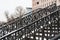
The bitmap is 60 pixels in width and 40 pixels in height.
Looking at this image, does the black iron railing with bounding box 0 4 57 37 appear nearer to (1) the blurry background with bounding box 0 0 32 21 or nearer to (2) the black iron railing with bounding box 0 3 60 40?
(2) the black iron railing with bounding box 0 3 60 40

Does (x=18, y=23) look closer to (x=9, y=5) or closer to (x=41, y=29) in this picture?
(x=41, y=29)

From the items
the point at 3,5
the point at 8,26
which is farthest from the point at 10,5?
the point at 8,26

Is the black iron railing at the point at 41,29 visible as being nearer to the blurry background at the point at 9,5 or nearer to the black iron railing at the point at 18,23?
the black iron railing at the point at 18,23

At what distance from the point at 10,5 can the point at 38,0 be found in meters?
3.65

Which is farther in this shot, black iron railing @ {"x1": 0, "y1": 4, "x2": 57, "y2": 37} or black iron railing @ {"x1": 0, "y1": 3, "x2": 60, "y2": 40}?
black iron railing @ {"x1": 0, "y1": 4, "x2": 57, "y2": 37}

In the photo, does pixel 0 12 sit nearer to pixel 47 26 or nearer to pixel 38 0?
pixel 38 0

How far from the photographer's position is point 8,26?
18.0 feet

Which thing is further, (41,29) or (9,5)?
(9,5)

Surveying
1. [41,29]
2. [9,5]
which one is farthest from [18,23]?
[9,5]

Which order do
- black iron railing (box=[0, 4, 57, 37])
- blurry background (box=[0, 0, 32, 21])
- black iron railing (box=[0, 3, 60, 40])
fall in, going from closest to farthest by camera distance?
1. black iron railing (box=[0, 3, 60, 40])
2. black iron railing (box=[0, 4, 57, 37])
3. blurry background (box=[0, 0, 32, 21])

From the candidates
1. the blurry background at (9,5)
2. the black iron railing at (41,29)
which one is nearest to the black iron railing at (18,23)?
the black iron railing at (41,29)

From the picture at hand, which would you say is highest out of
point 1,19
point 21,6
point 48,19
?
point 48,19

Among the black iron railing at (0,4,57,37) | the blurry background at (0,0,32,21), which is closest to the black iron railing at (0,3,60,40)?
the black iron railing at (0,4,57,37)

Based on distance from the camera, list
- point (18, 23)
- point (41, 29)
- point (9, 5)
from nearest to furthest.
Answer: point (41, 29)
point (18, 23)
point (9, 5)
